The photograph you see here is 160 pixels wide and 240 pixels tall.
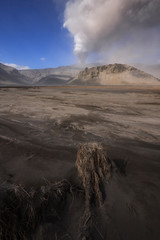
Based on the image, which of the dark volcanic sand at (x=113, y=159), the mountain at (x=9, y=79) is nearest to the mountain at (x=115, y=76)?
the mountain at (x=9, y=79)

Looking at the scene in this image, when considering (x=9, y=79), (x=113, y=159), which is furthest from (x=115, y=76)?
(x=9, y=79)

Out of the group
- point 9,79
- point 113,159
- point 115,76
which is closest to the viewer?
point 113,159

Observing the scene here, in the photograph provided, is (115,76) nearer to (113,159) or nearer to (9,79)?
(113,159)

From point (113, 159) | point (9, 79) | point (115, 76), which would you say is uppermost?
point (115, 76)

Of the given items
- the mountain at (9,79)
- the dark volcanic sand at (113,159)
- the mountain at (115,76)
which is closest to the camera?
the dark volcanic sand at (113,159)

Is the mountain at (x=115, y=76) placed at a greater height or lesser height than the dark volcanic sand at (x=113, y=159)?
greater

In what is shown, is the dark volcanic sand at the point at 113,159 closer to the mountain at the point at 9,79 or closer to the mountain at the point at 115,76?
the mountain at the point at 115,76

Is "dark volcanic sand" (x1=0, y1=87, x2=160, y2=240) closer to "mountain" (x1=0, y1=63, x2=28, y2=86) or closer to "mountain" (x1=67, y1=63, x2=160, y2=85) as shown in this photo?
"mountain" (x1=67, y1=63, x2=160, y2=85)

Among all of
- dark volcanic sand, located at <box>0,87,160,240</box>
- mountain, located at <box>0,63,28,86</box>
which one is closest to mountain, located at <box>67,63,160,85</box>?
mountain, located at <box>0,63,28,86</box>

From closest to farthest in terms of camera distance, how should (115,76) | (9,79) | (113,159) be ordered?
(113,159)
(115,76)
(9,79)
